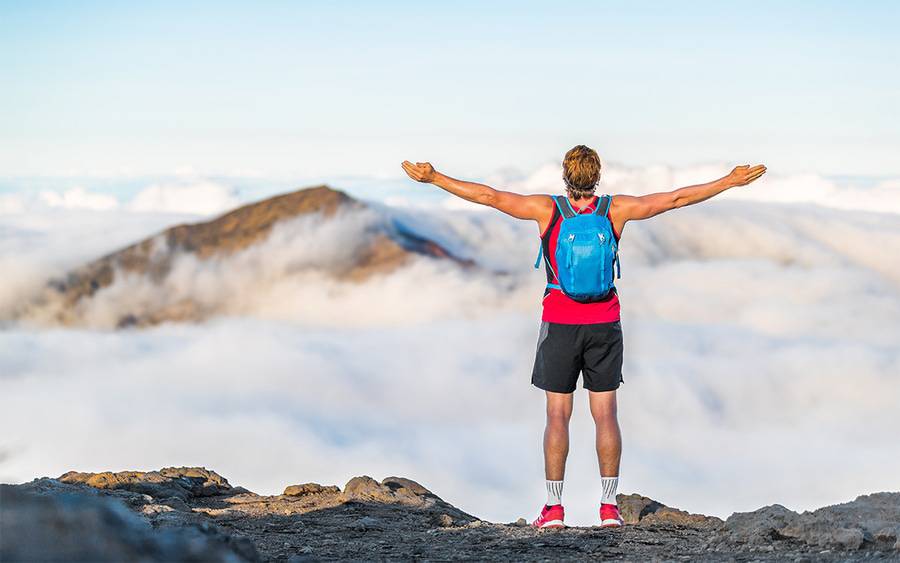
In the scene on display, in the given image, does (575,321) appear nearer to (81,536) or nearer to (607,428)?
(607,428)

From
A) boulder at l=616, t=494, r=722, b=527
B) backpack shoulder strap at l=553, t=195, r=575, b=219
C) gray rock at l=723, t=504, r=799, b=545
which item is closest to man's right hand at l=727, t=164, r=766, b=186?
backpack shoulder strap at l=553, t=195, r=575, b=219

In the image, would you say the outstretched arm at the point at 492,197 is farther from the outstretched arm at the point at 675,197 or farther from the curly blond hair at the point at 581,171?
the outstretched arm at the point at 675,197

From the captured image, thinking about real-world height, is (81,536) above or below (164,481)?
below

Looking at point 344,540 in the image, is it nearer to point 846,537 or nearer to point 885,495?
point 846,537

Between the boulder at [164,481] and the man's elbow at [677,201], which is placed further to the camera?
the boulder at [164,481]

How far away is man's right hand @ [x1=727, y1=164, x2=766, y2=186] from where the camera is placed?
7.85 metres

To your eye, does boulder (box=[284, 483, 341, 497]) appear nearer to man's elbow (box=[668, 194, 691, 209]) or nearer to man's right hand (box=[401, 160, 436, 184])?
man's right hand (box=[401, 160, 436, 184])

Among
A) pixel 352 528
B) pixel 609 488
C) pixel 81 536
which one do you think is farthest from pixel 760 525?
pixel 81 536

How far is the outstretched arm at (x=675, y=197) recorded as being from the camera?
7.58 meters

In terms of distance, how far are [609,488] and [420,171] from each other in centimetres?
285

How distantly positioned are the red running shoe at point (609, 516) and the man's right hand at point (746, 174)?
2699 millimetres

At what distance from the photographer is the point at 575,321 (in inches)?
297

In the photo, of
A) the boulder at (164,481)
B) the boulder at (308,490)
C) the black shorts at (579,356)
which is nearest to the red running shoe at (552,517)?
the black shorts at (579,356)

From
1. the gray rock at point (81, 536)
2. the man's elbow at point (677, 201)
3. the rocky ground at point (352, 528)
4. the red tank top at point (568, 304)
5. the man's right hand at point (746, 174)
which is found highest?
the man's right hand at point (746, 174)
